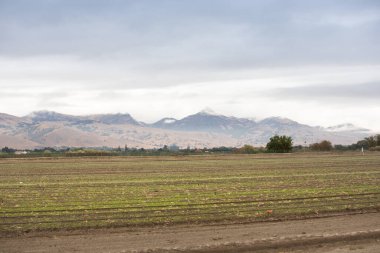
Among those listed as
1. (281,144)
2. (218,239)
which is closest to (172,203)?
(218,239)

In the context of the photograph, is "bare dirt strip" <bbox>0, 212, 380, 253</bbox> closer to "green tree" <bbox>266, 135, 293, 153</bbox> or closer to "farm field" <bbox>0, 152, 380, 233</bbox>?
"farm field" <bbox>0, 152, 380, 233</bbox>

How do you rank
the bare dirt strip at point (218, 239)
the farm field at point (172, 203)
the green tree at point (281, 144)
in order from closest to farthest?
the bare dirt strip at point (218, 239)
the farm field at point (172, 203)
the green tree at point (281, 144)

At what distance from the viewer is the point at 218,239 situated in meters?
16.3

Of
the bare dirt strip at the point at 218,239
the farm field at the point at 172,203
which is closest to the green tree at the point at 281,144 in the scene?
the farm field at the point at 172,203

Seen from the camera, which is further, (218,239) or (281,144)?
(281,144)

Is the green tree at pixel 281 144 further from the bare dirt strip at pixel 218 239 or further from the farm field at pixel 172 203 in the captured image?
the bare dirt strip at pixel 218 239

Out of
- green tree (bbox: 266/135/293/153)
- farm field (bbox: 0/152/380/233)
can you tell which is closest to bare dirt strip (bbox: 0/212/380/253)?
farm field (bbox: 0/152/380/233)

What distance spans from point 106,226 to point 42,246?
3241mm

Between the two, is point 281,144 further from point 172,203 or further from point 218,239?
point 218,239

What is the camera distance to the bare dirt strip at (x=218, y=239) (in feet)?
50.0

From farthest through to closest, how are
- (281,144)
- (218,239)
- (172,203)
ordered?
(281,144) < (172,203) < (218,239)

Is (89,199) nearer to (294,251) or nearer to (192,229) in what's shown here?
(192,229)

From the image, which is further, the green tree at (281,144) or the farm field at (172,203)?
the green tree at (281,144)

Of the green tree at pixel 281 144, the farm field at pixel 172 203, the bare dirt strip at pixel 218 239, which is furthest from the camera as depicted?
the green tree at pixel 281 144
